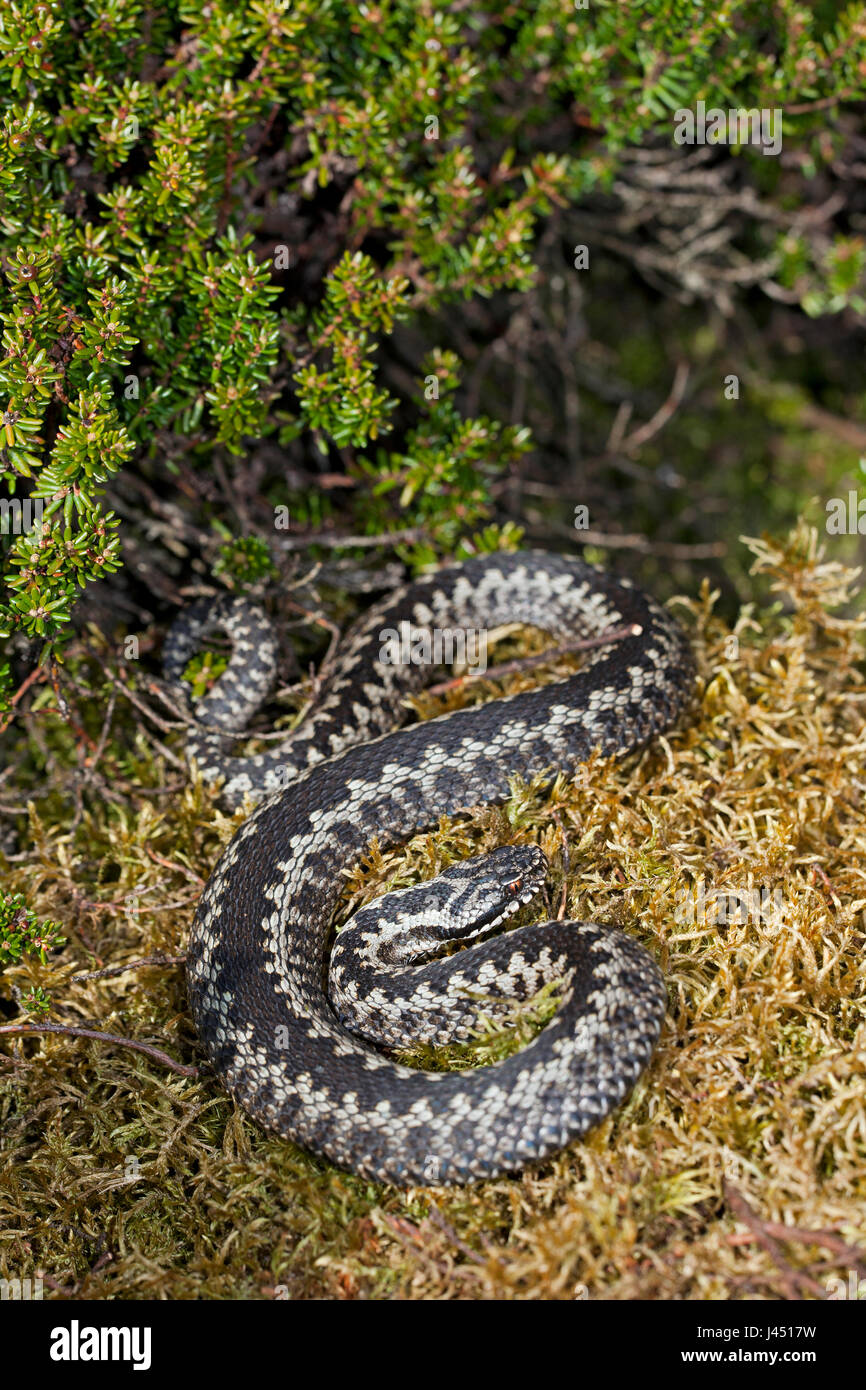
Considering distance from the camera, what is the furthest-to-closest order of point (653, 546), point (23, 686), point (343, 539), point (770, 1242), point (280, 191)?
point (653, 546), point (343, 539), point (280, 191), point (23, 686), point (770, 1242)

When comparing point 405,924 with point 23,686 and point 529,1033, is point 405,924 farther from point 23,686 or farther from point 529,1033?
point 23,686

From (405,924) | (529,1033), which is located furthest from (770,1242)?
(405,924)

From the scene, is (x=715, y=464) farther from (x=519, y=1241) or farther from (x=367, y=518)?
(x=519, y=1241)

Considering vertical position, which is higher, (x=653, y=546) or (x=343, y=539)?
(x=653, y=546)

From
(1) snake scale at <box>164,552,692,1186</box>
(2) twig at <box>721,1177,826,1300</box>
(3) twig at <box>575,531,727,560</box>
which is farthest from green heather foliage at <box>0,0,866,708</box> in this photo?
(2) twig at <box>721,1177,826,1300</box>

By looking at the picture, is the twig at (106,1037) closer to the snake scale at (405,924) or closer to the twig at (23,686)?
the snake scale at (405,924)

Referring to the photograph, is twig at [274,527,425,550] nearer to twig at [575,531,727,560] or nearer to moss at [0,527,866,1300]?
moss at [0,527,866,1300]
